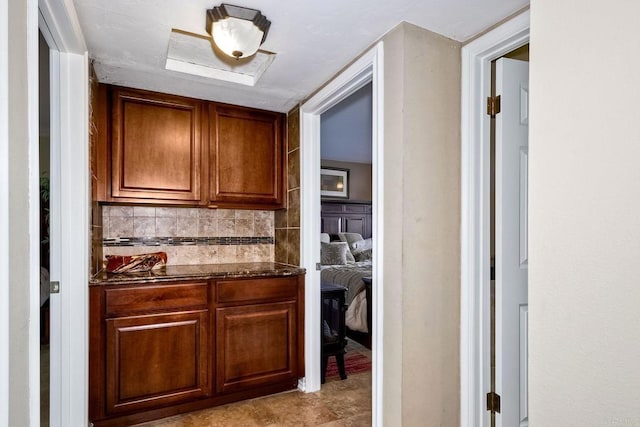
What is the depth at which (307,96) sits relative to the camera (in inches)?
102

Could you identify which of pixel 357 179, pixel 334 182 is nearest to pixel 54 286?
pixel 334 182

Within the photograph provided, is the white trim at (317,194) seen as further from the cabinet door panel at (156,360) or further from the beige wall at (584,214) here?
the beige wall at (584,214)

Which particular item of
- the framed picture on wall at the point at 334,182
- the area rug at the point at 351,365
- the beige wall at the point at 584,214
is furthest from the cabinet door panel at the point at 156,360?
the framed picture on wall at the point at 334,182

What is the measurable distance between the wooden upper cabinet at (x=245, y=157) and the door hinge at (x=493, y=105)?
1.62 meters

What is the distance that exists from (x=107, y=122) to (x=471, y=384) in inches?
103

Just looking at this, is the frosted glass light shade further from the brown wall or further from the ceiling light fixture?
the brown wall

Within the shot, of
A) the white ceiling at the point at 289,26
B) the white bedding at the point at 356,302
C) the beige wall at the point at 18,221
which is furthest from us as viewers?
the white bedding at the point at 356,302

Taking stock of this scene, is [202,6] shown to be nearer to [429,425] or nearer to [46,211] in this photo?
[46,211]

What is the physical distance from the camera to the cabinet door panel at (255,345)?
2.38 metres

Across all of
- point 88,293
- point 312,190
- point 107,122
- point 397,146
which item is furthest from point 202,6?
point 88,293

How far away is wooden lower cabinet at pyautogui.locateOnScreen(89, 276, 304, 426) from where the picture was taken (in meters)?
2.08

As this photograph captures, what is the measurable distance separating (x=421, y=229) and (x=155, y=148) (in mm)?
1887

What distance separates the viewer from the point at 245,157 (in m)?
2.79
